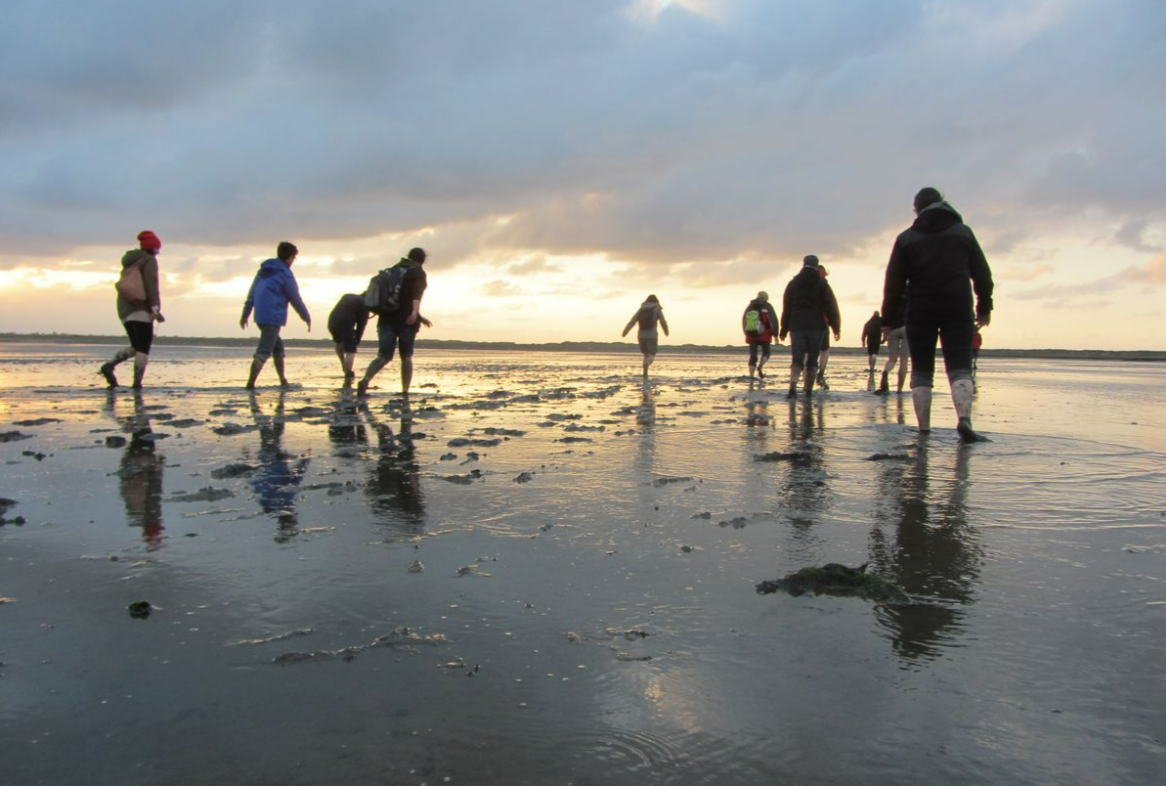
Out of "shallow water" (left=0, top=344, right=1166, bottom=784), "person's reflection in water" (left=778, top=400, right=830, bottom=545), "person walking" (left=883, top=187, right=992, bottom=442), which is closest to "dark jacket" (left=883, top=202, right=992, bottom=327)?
"person walking" (left=883, top=187, right=992, bottom=442)

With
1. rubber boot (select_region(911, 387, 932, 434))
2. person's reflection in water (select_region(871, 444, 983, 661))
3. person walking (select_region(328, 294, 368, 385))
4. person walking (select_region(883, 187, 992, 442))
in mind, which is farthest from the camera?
person walking (select_region(328, 294, 368, 385))

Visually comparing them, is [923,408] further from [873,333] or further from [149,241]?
[873,333]

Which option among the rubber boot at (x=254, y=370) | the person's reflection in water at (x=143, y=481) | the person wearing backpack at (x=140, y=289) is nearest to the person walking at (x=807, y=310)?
the rubber boot at (x=254, y=370)

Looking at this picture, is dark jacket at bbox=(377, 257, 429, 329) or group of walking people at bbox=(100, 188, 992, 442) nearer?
group of walking people at bbox=(100, 188, 992, 442)

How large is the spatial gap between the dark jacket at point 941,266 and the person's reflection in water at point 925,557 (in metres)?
2.74

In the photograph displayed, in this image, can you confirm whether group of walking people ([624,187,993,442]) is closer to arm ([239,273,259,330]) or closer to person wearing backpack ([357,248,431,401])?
person wearing backpack ([357,248,431,401])

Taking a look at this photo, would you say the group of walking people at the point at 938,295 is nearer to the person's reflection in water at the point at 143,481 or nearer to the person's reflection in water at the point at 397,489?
the person's reflection in water at the point at 397,489

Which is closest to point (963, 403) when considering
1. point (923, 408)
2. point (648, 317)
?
point (923, 408)

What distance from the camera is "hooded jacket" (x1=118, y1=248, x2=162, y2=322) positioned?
12.0 m

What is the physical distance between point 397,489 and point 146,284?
922 cm

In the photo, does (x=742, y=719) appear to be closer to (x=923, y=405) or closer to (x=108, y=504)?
(x=108, y=504)

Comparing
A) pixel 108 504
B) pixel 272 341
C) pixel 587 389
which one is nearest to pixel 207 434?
pixel 108 504

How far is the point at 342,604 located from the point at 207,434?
5499mm

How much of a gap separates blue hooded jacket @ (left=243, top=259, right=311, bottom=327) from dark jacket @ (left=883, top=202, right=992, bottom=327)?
30.3 ft
